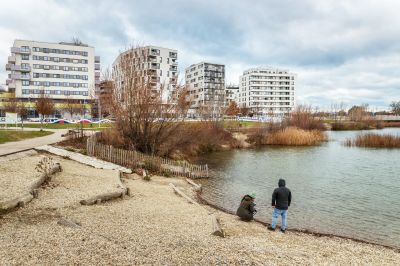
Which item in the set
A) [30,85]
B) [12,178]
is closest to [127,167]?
[12,178]

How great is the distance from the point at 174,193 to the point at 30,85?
3531 inches

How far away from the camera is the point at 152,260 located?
7.38 m

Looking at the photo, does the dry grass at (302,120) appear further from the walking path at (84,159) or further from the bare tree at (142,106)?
the walking path at (84,159)

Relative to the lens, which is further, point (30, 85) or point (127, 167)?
point (30, 85)

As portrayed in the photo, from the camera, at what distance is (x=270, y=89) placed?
174 metres

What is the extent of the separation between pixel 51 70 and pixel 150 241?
317ft

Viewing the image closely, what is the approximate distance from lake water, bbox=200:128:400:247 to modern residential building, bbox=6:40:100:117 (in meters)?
70.1

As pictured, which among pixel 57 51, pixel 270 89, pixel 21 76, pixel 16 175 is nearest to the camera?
pixel 16 175

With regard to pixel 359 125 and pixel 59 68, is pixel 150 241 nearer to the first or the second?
pixel 359 125

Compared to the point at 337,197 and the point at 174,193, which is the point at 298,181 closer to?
the point at 337,197

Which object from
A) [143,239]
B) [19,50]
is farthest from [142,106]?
[19,50]

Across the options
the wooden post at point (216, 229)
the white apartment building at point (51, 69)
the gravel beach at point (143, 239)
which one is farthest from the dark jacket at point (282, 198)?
the white apartment building at point (51, 69)

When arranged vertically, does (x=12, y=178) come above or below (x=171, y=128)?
below

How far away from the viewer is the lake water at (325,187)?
47.1ft
